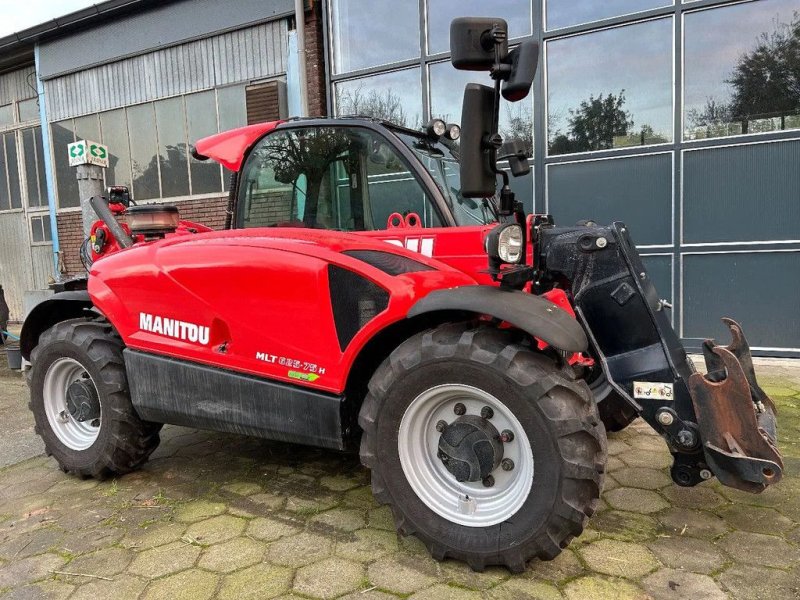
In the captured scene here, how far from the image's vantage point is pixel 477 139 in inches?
88.9

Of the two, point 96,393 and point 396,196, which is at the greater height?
point 396,196

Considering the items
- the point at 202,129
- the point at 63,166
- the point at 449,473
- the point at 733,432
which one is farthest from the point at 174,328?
the point at 63,166

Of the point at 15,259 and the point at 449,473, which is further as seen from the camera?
the point at 15,259

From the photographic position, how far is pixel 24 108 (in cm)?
1150

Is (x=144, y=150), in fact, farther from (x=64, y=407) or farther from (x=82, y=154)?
(x=64, y=407)

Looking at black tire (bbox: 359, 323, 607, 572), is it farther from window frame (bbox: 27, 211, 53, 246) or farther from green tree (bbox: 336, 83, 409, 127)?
window frame (bbox: 27, 211, 53, 246)

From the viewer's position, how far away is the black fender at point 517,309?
2215 mm

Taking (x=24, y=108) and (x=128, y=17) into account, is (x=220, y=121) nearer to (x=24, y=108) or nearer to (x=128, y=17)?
(x=128, y=17)

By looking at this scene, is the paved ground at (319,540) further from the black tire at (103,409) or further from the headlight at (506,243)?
the headlight at (506,243)

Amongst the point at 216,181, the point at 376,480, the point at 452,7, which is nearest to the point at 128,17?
the point at 216,181

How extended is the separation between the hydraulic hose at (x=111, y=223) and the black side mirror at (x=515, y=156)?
2549mm

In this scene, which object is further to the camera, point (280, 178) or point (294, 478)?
point (294, 478)

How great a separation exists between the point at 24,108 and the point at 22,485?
34.9 feet

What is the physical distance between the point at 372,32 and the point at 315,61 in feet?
2.93
